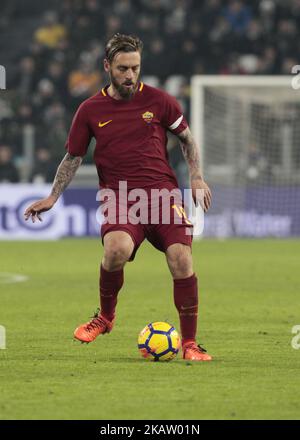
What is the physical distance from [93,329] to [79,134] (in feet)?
4.57

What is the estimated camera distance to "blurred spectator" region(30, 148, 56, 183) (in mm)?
22609

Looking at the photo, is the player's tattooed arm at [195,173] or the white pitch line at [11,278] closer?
the player's tattooed arm at [195,173]

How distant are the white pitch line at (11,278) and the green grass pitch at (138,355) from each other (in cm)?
15

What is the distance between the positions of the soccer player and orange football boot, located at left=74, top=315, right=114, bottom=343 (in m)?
0.30

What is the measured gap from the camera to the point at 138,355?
834cm

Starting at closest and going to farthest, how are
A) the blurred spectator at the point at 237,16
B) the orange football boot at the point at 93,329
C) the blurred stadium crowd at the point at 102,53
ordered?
the orange football boot at the point at 93,329, the blurred stadium crowd at the point at 102,53, the blurred spectator at the point at 237,16

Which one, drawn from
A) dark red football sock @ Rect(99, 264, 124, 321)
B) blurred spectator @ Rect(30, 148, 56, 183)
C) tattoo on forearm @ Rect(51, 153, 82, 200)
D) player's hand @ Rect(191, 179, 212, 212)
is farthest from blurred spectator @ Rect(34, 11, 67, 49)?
player's hand @ Rect(191, 179, 212, 212)

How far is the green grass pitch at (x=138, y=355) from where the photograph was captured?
634cm

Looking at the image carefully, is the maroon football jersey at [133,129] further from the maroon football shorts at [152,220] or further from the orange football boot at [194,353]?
the orange football boot at [194,353]

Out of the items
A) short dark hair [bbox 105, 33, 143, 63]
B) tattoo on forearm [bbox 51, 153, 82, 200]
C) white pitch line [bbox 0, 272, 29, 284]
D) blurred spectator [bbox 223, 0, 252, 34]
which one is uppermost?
blurred spectator [bbox 223, 0, 252, 34]

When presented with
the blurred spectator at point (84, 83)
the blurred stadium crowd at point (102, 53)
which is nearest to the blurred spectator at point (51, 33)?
the blurred stadium crowd at point (102, 53)

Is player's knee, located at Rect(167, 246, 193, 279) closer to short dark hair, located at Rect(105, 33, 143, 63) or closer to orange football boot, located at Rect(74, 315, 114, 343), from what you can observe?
orange football boot, located at Rect(74, 315, 114, 343)

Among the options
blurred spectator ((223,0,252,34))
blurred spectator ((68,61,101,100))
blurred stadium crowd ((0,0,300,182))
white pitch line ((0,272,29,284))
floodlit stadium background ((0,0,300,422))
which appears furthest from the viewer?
blurred spectator ((223,0,252,34))

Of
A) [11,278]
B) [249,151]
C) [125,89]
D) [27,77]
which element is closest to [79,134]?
[125,89]
